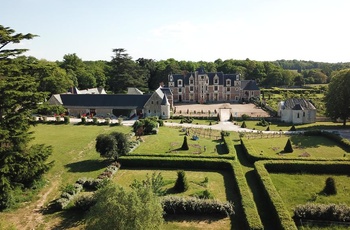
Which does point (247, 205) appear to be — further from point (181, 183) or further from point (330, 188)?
point (330, 188)

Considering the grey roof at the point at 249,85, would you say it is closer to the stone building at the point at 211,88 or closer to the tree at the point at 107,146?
the stone building at the point at 211,88

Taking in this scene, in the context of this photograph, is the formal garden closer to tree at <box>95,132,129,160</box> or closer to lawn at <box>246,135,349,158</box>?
lawn at <box>246,135,349,158</box>

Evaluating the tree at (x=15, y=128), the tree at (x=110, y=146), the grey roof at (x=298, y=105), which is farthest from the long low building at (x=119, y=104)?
the tree at (x=15, y=128)

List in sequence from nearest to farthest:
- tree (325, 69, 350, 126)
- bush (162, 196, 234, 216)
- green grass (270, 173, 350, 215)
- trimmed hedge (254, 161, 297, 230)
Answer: trimmed hedge (254, 161, 297, 230)
bush (162, 196, 234, 216)
green grass (270, 173, 350, 215)
tree (325, 69, 350, 126)

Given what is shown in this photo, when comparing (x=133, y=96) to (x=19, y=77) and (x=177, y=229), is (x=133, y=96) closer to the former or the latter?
(x=19, y=77)

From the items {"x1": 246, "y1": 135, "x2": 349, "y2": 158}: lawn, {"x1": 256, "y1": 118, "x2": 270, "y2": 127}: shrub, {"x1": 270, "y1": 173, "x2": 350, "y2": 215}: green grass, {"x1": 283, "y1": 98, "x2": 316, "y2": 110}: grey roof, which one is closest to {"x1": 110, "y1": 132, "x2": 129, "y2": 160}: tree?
{"x1": 246, "y1": 135, "x2": 349, "y2": 158}: lawn

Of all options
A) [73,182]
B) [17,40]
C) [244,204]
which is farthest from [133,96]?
[244,204]

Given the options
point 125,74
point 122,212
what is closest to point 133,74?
point 125,74
